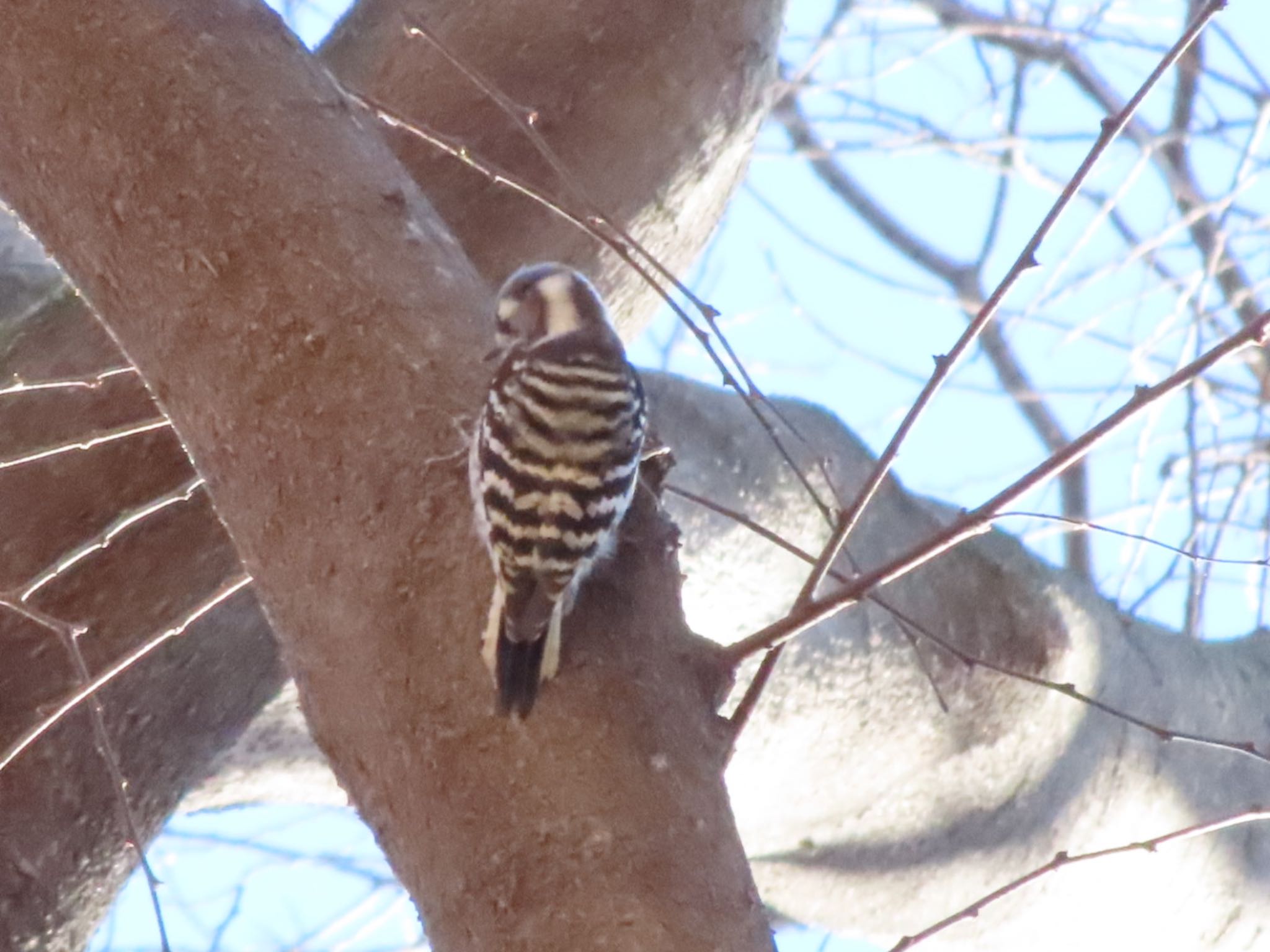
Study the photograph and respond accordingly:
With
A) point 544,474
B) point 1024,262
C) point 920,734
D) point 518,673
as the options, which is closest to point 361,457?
point 544,474

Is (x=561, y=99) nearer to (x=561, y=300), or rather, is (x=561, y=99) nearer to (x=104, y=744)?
(x=561, y=300)

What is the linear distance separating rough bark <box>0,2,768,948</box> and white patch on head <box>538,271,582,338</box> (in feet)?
1.25

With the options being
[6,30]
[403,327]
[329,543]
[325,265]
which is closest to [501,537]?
[329,543]

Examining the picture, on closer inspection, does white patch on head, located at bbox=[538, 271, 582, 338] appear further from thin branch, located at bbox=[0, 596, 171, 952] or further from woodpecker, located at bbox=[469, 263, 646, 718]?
thin branch, located at bbox=[0, 596, 171, 952]

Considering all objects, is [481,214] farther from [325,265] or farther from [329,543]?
[329,543]

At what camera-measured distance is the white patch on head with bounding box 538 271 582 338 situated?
8.02 feet

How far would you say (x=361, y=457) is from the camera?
1.78 metres

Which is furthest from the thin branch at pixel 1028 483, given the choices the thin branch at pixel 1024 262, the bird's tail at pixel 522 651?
the bird's tail at pixel 522 651

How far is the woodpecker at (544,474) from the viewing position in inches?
61.7

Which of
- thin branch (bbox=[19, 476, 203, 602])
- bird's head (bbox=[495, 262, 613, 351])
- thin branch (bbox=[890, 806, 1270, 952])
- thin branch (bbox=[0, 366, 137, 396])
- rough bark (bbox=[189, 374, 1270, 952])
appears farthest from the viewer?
rough bark (bbox=[189, 374, 1270, 952])

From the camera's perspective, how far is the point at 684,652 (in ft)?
5.38

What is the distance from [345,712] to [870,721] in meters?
1.47

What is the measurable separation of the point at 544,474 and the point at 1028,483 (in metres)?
0.75

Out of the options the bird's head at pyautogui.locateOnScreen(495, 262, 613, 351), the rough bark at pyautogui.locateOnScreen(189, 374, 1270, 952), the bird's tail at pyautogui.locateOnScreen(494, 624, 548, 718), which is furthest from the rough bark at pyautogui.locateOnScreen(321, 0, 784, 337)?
the bird's tail at pyautogui.locateOnScreen(494, 624, 548, 718)
